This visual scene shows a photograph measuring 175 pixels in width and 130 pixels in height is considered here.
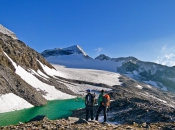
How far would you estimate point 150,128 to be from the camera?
61.7ft

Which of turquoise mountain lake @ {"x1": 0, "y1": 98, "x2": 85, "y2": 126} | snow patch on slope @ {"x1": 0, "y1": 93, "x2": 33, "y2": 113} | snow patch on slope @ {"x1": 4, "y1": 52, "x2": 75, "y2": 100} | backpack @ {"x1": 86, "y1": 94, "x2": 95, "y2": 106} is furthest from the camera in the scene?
snow patch on slope @ {"x1": 4, "y1": 52, "x2": 75, "y2": 100}

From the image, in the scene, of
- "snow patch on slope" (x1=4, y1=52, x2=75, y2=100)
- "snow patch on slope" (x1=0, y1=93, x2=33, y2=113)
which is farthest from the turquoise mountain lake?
"snow patch on slope" (x1=4, y1=52, x2=75, y2=100)

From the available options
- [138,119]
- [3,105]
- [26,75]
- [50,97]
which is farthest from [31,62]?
[138,119]

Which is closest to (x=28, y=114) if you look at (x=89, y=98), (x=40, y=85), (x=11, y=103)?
(x=11, y=103)

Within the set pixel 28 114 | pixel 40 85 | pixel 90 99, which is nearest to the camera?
pixel 90 99

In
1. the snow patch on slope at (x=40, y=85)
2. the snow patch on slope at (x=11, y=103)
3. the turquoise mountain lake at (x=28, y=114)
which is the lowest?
the turquoise mountain lake at (x=28, y=114)

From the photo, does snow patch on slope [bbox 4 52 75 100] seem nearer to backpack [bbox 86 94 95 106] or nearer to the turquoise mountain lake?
the turquoise mountain lake

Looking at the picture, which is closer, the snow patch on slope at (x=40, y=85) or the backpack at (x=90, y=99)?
the backpack at (x=90, y=99)

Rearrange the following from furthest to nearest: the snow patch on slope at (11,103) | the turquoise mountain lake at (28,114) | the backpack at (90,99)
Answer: the snow patch on slope at (11,103)
the turquoise mountain lake at (28,114)
the backpack at (90,99)

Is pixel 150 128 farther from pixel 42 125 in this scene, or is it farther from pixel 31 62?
pixel 31 62

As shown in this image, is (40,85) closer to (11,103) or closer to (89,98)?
(11,103)

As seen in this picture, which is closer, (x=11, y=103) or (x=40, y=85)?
(x=11, y=103)

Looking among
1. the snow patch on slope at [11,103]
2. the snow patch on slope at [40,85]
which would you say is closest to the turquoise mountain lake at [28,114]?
the snow patch on slope at [11,103]

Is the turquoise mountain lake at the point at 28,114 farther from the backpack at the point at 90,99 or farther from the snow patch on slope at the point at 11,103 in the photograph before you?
the backpack at the point at 90,99
